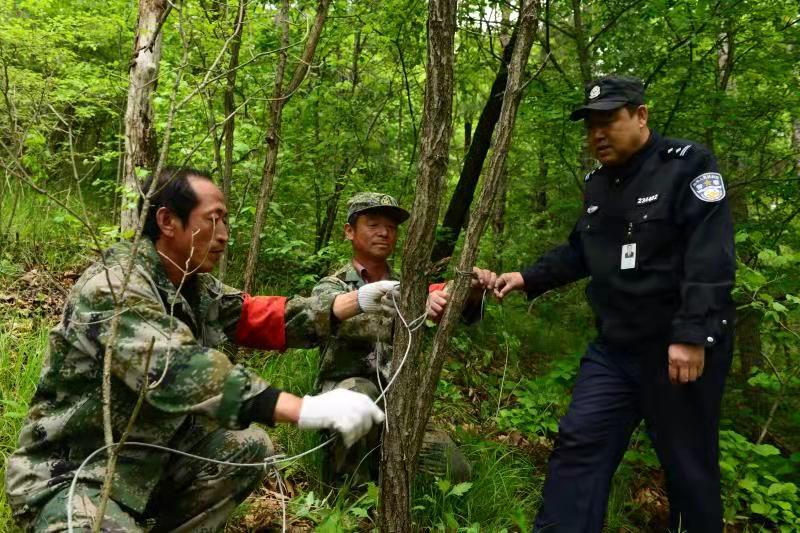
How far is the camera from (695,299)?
94.2 inches

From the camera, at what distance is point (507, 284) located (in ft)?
9.64

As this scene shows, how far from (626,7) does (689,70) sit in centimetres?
69

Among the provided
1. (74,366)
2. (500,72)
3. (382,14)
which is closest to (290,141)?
(382,14)

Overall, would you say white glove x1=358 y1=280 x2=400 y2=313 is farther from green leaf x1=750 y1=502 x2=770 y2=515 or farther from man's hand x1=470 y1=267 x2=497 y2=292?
green leaf x1=750 y1=502 x2=770 y2=515

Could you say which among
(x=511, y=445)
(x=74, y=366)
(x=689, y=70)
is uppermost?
(x=689, y=70)

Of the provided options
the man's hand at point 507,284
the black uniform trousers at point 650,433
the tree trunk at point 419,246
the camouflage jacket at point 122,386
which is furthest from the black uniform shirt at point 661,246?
the camouflage jacket at point 122,386

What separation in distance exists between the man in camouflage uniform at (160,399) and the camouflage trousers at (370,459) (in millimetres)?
536

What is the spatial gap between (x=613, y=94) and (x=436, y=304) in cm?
135

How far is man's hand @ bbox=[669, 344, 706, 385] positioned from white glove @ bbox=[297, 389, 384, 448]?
1409mm

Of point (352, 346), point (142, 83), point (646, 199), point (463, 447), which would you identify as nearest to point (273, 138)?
point (142, 83)

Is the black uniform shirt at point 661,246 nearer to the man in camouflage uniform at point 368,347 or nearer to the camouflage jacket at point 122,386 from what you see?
the man in camouflage uniform at point 368,347

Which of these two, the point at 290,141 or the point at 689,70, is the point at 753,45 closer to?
the point at 689,70

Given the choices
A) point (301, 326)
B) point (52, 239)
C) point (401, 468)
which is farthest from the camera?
point (52, 239)

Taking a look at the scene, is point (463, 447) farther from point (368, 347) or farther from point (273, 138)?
point (273, 138)
